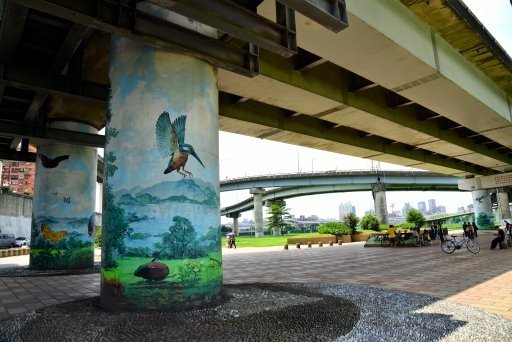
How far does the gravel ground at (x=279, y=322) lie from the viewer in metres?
4.87

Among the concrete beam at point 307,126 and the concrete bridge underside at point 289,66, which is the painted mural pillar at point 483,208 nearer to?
the concrete beam at point 307,126

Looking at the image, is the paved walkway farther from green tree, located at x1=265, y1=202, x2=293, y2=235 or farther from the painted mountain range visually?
green tree, located at x1=265, y1=202, x2=293, y2=235

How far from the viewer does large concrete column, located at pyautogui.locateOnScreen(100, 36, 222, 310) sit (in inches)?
253

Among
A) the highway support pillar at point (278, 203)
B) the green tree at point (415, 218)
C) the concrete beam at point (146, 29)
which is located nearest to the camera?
the concrete beam at point (146, 29)

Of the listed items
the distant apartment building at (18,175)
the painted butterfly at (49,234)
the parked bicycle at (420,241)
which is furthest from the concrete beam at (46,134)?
the distant apartment building at (18,175)

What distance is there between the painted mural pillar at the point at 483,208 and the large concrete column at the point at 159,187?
37969 millimetres

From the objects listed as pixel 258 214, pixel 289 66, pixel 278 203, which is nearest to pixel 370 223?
pixel 258 214

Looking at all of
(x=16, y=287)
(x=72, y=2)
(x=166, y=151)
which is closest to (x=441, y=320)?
(x=166, y=151)

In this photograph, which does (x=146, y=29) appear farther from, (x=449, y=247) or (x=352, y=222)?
(x=352, y=222)

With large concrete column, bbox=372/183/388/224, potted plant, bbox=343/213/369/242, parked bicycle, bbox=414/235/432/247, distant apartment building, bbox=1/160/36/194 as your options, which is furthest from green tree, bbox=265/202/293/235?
distant apartment building, bbox=1/160/36/194

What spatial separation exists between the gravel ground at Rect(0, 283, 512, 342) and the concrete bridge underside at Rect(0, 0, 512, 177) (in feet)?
15.5

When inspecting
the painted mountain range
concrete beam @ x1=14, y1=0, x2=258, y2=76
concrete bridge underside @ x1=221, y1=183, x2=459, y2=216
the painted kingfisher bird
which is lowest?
the painted mountain range

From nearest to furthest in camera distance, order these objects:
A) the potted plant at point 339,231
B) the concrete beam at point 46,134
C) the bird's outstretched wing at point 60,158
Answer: the concrete beam at point 46,134 < the bird's outstretched wing at point 60,158 < the potted plant at point 339,231

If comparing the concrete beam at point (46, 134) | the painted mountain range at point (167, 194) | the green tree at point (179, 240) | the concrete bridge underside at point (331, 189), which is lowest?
the green tree at point (179, 240)
